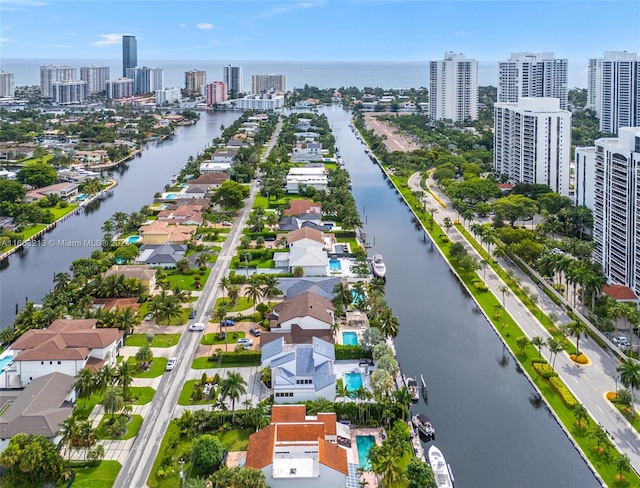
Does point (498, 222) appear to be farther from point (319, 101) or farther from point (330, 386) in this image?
point (319, 101)

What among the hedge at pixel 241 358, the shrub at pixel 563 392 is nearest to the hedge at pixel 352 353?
the hedge at pixel 241 358

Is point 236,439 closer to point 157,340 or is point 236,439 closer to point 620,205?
point 157,340

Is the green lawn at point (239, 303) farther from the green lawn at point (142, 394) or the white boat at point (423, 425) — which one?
the white boat at point (423, 425)

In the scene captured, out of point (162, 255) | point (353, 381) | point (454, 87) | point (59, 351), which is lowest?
point (353, 381)

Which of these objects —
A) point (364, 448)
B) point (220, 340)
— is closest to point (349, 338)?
point (220, 340)

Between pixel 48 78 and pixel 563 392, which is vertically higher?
pixel 48 78

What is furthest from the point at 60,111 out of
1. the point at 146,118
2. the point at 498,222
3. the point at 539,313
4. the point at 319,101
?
the point at 539,313
